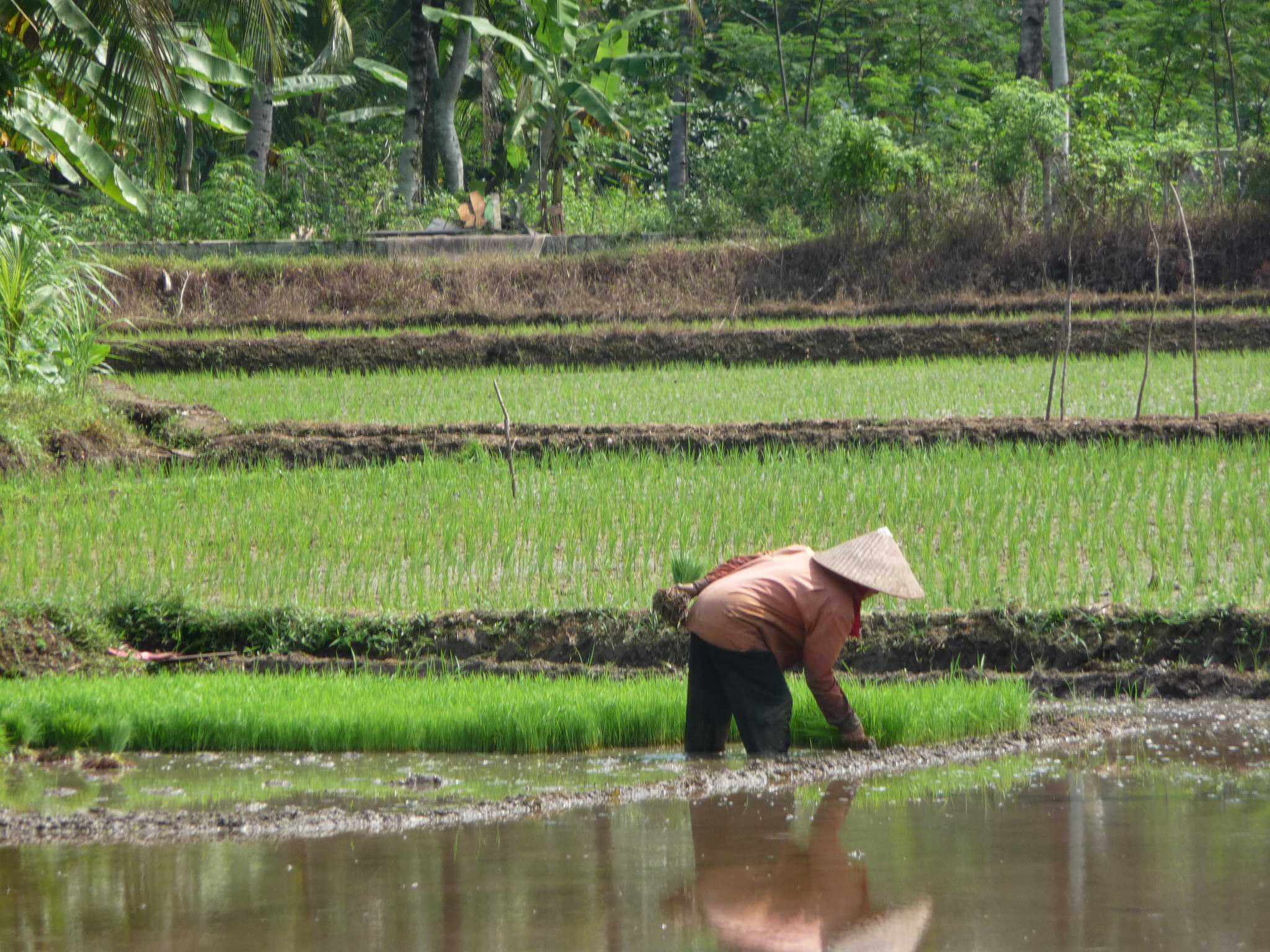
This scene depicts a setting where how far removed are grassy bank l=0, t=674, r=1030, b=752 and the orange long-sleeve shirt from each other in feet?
1.67

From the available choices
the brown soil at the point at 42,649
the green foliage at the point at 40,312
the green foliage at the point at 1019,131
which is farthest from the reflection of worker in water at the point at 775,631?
the green foliage at the point at 1019,131

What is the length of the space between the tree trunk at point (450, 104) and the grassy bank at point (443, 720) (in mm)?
15450

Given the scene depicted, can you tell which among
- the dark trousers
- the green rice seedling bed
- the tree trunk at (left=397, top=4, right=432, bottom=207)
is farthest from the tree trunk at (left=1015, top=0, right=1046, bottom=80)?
the dark trousers

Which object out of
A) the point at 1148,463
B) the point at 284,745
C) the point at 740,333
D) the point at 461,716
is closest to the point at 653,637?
the point at 461,716

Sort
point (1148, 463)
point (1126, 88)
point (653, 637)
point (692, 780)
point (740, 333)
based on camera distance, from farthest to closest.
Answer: point (1126, 88) < point (740, 333) < point (1148, 463) < point (653, 637) < point (692, 780)

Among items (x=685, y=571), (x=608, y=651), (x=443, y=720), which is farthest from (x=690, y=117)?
(x=443, y=720)

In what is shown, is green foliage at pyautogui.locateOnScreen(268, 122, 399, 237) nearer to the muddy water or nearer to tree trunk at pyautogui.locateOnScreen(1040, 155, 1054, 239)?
tree trunk at pyautogui.locateOnScreen(1040, 155, 1054, 239)

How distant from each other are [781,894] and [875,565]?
123cm

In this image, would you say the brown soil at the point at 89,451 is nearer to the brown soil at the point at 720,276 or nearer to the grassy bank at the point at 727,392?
the grassy bank at the point at 727,392

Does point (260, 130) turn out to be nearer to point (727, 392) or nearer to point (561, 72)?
point (561, 72)

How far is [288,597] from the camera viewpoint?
675 cm

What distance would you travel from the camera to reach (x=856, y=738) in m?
4.61

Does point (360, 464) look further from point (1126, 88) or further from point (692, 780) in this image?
point (1126, 88)

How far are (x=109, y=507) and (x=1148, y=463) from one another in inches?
239
